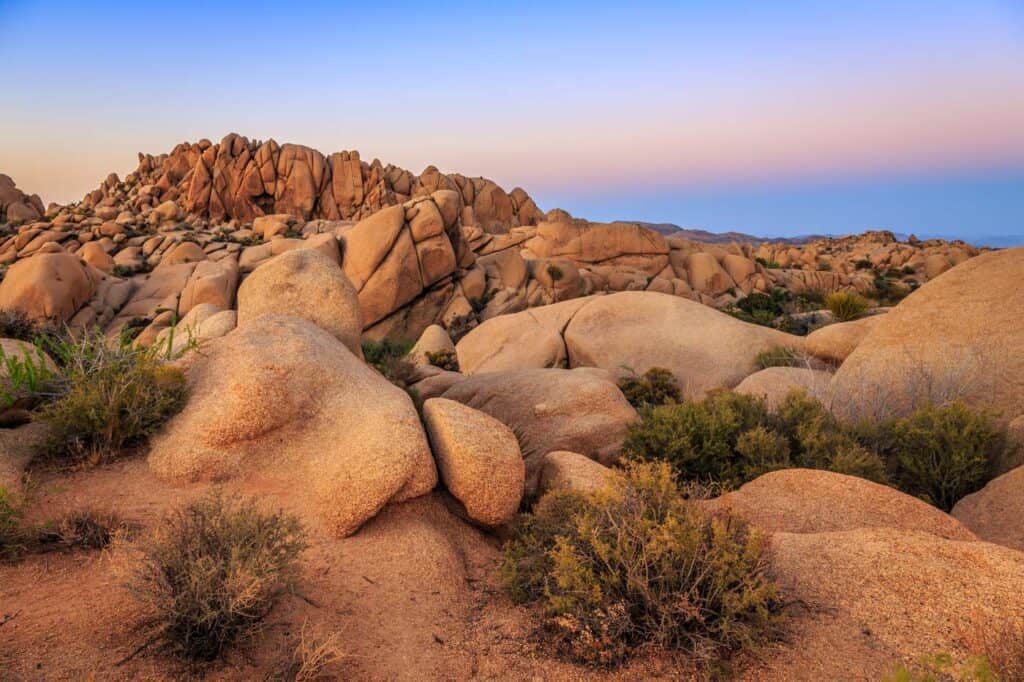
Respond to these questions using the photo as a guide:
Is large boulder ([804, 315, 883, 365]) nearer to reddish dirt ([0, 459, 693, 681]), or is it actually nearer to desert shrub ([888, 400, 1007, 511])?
desert shrub ([888, 400, 1007, 511])

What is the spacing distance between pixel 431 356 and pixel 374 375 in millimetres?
11577

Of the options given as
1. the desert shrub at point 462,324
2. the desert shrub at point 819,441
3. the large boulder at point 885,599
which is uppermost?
the large boulder at point 885,599

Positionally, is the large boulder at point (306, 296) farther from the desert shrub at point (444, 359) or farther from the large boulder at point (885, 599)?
the desert shrub at point (444, 359)

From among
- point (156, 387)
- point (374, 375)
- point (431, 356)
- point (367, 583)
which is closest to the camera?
point (367, 583)

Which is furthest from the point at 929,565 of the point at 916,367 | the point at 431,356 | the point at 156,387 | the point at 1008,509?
the point at 431,356

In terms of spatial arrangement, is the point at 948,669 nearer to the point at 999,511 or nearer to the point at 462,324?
the point at 999,511

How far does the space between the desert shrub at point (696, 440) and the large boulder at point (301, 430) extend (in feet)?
10.8

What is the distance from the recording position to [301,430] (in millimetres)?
7094

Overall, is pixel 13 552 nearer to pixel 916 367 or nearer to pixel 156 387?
pixel 156 387

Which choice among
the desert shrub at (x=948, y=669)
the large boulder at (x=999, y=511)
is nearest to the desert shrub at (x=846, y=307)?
the large boulder at (x=999, y=511)

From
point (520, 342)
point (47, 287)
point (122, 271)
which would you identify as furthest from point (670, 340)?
point (122, 271)

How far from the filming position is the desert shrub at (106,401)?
6.66 metres

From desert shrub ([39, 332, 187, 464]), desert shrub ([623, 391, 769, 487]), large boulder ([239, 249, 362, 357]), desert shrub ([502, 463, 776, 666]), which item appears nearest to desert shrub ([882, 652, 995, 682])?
desert shrub ([502, 463, 776, 666])

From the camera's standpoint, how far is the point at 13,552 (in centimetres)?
499
